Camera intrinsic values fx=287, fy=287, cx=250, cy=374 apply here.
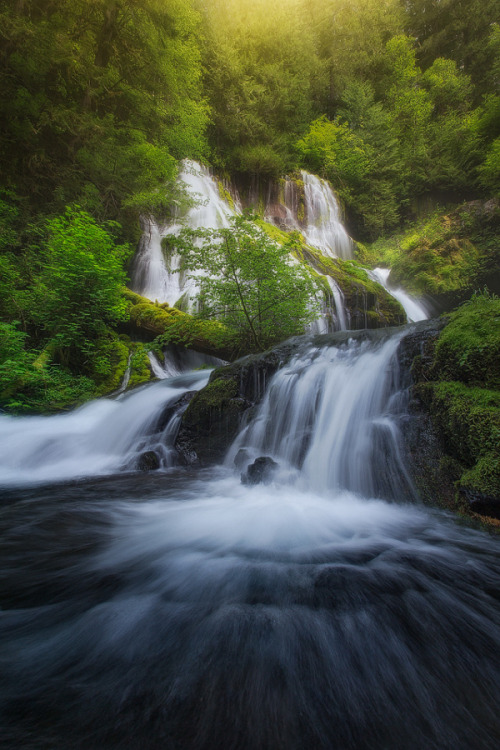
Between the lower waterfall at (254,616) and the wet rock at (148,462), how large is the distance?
38.0 inches

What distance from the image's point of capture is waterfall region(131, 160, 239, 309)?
1156cm

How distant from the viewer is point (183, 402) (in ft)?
17.9

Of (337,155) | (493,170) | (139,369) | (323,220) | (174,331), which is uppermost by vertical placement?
(337,155)

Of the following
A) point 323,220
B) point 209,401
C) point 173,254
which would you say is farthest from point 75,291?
point 323,220

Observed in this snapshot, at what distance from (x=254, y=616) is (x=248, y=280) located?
5.78 m

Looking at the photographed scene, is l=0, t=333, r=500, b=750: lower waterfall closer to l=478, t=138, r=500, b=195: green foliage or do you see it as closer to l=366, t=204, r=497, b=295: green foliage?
l=366, t=204, r=497, b=295: green foliage

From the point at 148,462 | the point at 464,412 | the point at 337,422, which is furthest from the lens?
the point at 148,462

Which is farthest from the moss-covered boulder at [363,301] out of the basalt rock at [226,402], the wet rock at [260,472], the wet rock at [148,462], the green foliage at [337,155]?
the green foliage at [337,155]

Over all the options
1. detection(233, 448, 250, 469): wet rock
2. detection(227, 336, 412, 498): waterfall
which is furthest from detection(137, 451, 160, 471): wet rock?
detection(233, 448, 250, 469): wet rock

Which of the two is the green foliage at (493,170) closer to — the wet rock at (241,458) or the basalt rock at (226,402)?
the basalt rock at (226,402)

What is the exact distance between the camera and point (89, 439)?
5016 millimetres

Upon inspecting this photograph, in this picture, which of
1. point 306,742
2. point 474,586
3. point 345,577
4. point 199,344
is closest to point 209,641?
point 306,742

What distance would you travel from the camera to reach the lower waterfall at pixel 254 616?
885mm

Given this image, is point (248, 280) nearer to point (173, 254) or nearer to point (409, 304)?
point (173, 254)
